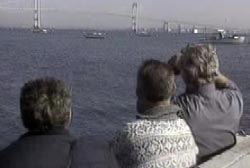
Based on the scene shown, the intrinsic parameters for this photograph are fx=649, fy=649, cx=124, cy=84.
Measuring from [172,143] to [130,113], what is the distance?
81.2ft

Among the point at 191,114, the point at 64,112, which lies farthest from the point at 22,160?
the point at 191,114

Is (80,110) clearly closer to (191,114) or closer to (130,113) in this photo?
(130,113)

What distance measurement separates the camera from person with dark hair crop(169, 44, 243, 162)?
15.7ft

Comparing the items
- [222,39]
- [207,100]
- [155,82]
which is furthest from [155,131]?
[222,39]

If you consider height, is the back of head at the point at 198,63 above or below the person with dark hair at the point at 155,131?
above

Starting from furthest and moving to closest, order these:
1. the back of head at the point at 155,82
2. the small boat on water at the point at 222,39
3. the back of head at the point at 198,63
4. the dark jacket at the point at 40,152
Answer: the small boat on water at the point at 222,39 < the back of head at the point at 198,63 < the back of head at the point at 155,82 < the dark jacket at the point at 40,152

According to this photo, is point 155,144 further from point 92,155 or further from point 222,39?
point 222,39

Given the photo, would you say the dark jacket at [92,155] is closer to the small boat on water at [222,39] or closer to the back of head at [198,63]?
the back of head at [198,63]

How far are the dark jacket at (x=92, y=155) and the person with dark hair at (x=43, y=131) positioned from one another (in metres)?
0.04

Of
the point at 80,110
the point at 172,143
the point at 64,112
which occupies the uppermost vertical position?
the point at 64,112

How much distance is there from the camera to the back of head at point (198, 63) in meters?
4.75

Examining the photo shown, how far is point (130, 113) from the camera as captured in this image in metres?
28.9

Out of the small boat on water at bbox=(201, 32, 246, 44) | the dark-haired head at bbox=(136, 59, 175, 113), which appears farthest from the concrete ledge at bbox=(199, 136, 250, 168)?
the small boat on water at bbox=(201, 32, 246, 44)


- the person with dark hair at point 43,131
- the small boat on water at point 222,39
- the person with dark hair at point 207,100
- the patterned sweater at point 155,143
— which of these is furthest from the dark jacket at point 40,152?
the small boat on water at point 222,39
